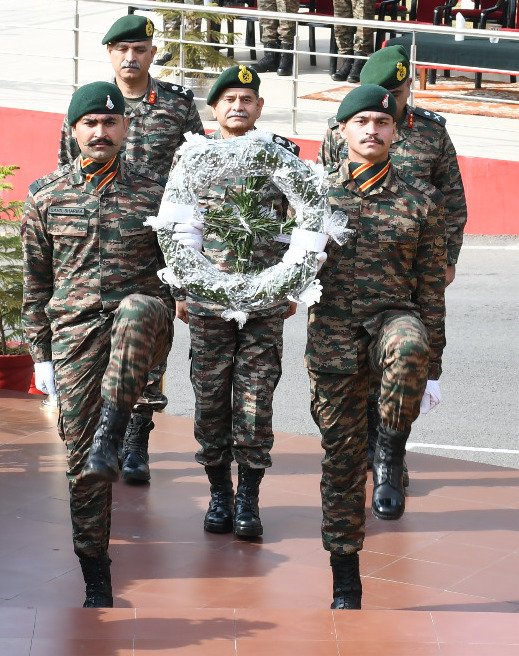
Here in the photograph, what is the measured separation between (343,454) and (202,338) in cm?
117

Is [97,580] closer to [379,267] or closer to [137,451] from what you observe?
[137,451]

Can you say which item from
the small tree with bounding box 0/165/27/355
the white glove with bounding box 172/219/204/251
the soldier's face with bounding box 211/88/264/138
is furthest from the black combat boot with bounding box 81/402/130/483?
the small tree with bounding box 0/165/27/355

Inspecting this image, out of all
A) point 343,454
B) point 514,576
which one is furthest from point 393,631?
point 514,576

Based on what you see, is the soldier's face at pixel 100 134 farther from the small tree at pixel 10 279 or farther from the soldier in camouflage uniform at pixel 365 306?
the small tree at pixel 10 279

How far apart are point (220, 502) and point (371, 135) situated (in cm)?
220

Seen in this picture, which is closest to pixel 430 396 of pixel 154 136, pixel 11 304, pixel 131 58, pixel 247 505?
pixel 247 505

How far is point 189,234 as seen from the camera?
6.00 meters

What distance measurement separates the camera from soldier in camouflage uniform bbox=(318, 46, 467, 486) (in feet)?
23.2

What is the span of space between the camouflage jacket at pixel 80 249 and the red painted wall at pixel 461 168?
8001mm

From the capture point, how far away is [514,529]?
7039mm

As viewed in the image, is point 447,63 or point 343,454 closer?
point 343,454

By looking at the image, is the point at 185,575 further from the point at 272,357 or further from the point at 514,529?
the point at 514,529

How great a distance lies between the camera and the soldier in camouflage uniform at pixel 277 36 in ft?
56.2

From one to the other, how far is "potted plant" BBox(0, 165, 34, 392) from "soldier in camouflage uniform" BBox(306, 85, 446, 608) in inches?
136
